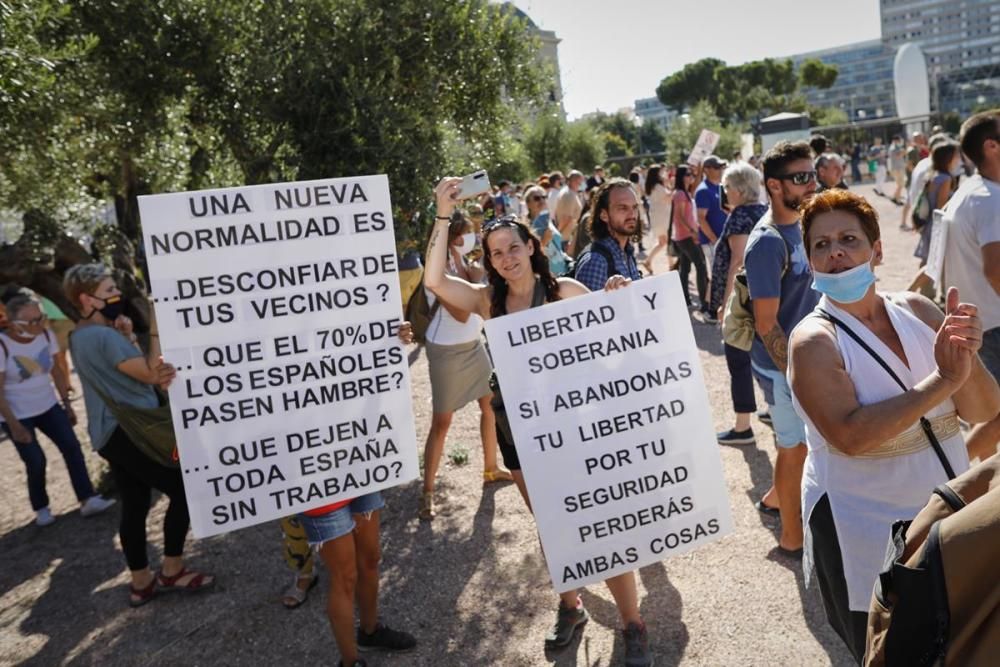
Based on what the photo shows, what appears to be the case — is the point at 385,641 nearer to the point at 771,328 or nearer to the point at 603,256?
the point at 603,256

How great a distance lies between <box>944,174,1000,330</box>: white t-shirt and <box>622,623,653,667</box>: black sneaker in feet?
7.31

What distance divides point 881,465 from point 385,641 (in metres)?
2.48

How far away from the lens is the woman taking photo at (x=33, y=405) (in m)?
5.61

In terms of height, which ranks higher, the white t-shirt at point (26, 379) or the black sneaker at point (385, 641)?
the white t-shirt at point (26, 379)

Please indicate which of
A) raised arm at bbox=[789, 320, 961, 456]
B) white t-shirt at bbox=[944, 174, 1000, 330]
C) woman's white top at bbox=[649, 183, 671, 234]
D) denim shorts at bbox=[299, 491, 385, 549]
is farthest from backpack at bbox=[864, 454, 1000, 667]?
woman's white top at bbox=[649, 183, 671, 234]

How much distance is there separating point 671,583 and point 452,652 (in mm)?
1219

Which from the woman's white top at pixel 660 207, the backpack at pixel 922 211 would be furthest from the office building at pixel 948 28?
the backpack at pixel 922 211

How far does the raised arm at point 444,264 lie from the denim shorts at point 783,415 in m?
1.56

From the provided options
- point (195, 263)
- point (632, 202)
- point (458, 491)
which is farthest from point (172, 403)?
point (458, 491)

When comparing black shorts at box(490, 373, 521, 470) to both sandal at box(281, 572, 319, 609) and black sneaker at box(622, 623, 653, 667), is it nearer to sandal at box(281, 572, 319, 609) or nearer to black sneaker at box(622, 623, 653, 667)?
black sneaker at box(622, 623, 653, 667)

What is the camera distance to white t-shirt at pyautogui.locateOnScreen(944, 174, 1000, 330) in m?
3.44

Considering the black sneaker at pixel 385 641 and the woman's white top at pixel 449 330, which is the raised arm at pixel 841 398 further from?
the woman's white top at pixel 449 330

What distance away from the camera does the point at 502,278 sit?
3670 mm

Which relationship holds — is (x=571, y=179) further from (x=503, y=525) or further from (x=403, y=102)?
(x=503, y=525)
